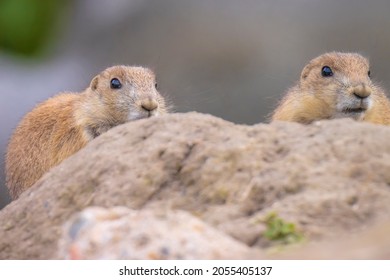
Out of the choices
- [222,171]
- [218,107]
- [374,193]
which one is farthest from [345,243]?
[218,107]

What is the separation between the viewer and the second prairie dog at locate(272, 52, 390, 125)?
7793mm

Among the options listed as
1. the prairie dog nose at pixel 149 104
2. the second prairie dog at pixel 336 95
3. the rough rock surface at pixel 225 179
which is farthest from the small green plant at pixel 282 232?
the prairie dog nose at pixel 149 104

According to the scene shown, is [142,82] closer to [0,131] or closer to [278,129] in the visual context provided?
[278,129]

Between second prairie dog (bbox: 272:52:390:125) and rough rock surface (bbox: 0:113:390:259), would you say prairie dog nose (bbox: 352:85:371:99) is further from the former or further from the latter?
rough rock surface (bbox: 0:113:390:259)

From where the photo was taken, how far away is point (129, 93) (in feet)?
27.2

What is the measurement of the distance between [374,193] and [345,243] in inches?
32.2

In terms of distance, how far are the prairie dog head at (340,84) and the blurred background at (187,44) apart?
2.96 m

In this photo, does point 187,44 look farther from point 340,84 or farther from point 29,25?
point 340,84

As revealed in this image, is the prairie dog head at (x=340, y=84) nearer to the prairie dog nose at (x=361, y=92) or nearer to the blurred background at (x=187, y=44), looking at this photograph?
the prairie dog nose at (x=361, y=92)

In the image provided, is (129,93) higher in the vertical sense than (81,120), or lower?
higher

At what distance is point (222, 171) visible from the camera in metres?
5.70

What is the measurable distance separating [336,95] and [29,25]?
682 centimetres

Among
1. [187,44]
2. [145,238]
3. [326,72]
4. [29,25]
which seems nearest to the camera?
[145,238]

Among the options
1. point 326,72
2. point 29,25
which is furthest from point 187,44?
point 326,72
